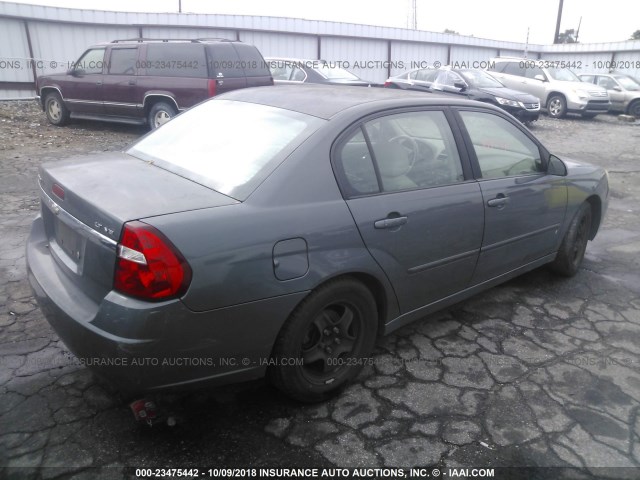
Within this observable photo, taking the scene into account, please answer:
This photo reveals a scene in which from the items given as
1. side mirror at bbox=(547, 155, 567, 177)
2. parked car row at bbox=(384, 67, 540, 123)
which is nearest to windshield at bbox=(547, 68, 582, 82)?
parked car row at bbox=(384, 67, 540, 123)

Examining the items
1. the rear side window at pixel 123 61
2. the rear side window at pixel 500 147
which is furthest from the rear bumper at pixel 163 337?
the rear side window at pixel 123 61

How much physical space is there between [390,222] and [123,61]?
9281 millimetres

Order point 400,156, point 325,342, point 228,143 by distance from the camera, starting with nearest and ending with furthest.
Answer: point 325,342 < point 228,143 < point 400,156

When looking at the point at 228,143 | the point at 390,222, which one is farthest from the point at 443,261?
the point at 228,143

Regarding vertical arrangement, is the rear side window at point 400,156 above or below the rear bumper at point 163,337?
above

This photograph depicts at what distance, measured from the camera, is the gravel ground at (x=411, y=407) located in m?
2.36

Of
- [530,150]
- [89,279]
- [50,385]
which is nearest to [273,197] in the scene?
[89,279]

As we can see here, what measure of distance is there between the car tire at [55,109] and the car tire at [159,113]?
2384mm

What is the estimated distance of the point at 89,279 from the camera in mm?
2287

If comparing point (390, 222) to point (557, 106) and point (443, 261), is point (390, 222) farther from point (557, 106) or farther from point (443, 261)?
point (557, 106)

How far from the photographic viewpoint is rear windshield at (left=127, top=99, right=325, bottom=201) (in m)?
2.54

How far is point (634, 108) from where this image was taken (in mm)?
18484

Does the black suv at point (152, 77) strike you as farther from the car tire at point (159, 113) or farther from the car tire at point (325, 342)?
the car tire at point (325, 342)

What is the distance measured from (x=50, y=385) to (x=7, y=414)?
10.3 inches
